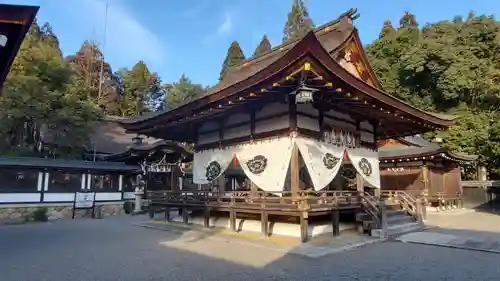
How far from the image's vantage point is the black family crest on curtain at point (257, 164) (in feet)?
29.0

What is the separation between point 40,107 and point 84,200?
5.54m

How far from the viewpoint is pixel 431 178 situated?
18609 mm

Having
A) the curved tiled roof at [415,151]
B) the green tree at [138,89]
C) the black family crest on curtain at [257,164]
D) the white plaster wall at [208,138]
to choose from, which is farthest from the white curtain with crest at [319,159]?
the green tree at [138,89]

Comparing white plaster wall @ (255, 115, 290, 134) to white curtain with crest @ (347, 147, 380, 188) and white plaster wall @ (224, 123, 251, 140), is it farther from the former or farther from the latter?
white curtain with crest @ (347, 147, 380, 188)

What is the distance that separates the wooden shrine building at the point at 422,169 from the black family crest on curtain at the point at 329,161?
10.9 m

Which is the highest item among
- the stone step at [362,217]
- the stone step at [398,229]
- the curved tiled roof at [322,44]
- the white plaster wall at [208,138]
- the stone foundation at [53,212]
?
the curved tiled roof at [322,44]

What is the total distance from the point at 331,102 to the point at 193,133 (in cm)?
543

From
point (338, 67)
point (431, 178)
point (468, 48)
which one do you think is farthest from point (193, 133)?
point (468, 48)

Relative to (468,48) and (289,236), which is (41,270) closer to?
(289,236)

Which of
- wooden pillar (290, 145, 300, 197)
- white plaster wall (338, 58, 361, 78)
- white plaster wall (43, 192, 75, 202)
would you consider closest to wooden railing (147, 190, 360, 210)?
wooden pillar (290, 145, 300, 197)

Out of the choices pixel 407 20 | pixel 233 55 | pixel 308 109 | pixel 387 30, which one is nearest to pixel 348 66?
pixel 308 109

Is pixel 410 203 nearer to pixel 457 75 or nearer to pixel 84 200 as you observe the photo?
pixel 84 200

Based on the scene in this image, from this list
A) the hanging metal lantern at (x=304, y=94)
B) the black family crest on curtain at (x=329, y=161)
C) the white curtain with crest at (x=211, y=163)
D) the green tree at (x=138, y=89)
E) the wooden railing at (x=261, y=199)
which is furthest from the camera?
the green tree at (x=138, y=89)

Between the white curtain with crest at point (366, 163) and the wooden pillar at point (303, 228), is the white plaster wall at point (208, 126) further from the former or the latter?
the wooden pillar at point (303, 228)
